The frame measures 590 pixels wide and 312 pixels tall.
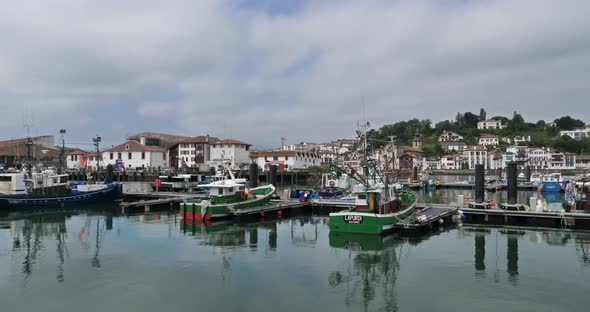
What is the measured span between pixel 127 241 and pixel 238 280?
9755 millimetres

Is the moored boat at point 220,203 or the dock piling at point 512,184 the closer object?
the moored boat at point 220,203

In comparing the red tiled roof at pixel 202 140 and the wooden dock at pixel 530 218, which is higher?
the red tiled roof at pixel 202 140

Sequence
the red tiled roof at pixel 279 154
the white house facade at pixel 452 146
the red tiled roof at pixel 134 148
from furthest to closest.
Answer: the white house facade at pixel 452 146
the red tiled roof at pixel 279 154
the red tiled roof at pixel 134 148

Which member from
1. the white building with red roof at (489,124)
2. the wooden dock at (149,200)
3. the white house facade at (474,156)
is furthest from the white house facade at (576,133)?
the wooden dock at (149,200)

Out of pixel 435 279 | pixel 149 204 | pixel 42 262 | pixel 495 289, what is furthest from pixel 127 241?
pixel 495 289

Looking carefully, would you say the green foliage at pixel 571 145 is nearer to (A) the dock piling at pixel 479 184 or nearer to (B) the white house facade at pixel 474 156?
(B) the white house facade at pixel 474 156

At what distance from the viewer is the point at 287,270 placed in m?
16.8

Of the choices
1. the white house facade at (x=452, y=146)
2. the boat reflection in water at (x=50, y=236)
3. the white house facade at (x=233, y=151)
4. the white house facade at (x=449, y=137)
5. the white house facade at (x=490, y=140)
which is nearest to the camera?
the boat reflection in water at (x=50, y=236)

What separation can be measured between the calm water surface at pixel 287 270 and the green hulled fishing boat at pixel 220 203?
1.85 metres

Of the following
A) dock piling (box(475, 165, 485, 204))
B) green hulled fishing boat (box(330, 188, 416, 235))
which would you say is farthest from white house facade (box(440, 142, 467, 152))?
green hulled fishing boat (box(330, 188, 416, 235))

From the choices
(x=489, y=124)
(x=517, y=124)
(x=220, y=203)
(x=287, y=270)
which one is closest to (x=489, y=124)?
(x=489, y=124)

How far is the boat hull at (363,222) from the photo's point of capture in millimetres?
22641

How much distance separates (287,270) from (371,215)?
23.8 feet

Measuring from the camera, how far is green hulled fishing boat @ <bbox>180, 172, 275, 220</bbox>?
28.0 meters
